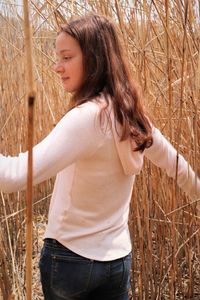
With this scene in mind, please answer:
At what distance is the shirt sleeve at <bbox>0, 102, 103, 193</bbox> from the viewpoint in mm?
649

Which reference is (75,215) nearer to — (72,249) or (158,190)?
(72,249)

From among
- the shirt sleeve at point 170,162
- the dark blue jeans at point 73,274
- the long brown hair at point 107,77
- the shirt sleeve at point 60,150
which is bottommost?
the dark blue jeans at point 73,274

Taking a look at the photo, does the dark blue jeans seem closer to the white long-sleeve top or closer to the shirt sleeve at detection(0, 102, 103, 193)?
the white long-sleeve top

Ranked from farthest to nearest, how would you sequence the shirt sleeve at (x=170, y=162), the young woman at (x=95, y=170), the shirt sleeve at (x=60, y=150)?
1. the shirt sleeve at (x=170, y=162)
2. the young woman at (x=95, y=170)
3. the shirt sleeve at (x=60, y=150)

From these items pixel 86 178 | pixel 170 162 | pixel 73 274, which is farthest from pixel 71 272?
pixel 170 162

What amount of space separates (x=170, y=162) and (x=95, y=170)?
9.5 inches

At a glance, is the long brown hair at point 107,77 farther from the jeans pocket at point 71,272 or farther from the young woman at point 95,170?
the jeans pocket at point 71,272

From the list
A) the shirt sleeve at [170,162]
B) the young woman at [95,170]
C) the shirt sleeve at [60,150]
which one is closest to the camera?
the shirt sleeve at [60,150]

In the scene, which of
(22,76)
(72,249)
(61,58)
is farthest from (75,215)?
(22,76)

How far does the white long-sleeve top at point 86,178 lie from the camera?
670 millimetres

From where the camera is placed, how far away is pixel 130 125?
77cm

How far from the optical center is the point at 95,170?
77cm

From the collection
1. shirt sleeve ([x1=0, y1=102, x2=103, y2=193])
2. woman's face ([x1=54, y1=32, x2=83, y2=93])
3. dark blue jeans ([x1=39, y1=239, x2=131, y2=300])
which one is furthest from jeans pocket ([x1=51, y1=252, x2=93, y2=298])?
woman's face ([x1=54, y1=32, x2=83, y2=93])

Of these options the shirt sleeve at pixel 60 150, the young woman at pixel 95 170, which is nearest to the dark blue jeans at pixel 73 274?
the young woman at pixel 95 170
